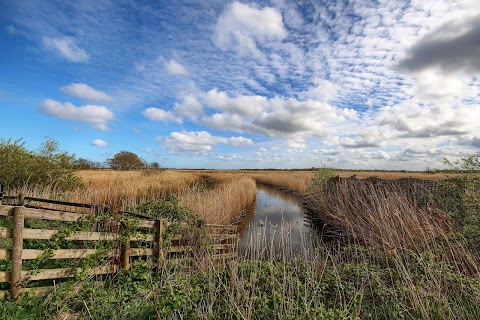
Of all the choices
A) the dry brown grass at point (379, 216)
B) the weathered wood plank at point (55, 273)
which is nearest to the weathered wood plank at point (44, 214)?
the weathered wood plank at point (55, 273)

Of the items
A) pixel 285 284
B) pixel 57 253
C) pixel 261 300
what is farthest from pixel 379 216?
pixel 57 253

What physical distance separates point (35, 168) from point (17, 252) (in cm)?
1176

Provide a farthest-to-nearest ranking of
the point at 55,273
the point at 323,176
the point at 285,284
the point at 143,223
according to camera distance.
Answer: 1. the point at 323,176
2. the point at 143,223
3. the point at 55,273
4. the point at 285,284

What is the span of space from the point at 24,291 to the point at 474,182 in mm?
9129

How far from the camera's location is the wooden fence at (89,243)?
390 cm

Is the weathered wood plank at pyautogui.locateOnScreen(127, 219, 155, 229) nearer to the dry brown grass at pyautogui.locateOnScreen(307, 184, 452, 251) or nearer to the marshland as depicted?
the marshland

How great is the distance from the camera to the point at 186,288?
3.90 metres

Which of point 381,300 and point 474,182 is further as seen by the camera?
point 474,182

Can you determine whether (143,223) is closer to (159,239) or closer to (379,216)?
(159,239)

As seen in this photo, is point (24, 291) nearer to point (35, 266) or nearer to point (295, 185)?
point (35, 266)

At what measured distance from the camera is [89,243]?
493cm

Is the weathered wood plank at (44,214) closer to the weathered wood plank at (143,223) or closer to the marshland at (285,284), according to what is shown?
the marshland at (285,284)

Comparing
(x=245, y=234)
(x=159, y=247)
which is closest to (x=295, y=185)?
(x=245, y=234)

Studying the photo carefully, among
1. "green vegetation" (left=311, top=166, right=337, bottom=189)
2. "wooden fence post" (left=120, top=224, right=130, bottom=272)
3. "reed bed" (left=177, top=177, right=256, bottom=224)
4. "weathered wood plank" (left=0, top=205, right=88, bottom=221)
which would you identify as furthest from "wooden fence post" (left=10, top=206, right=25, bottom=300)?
"green vegetation" (left=311, top=166, right=337, bottom=189)
